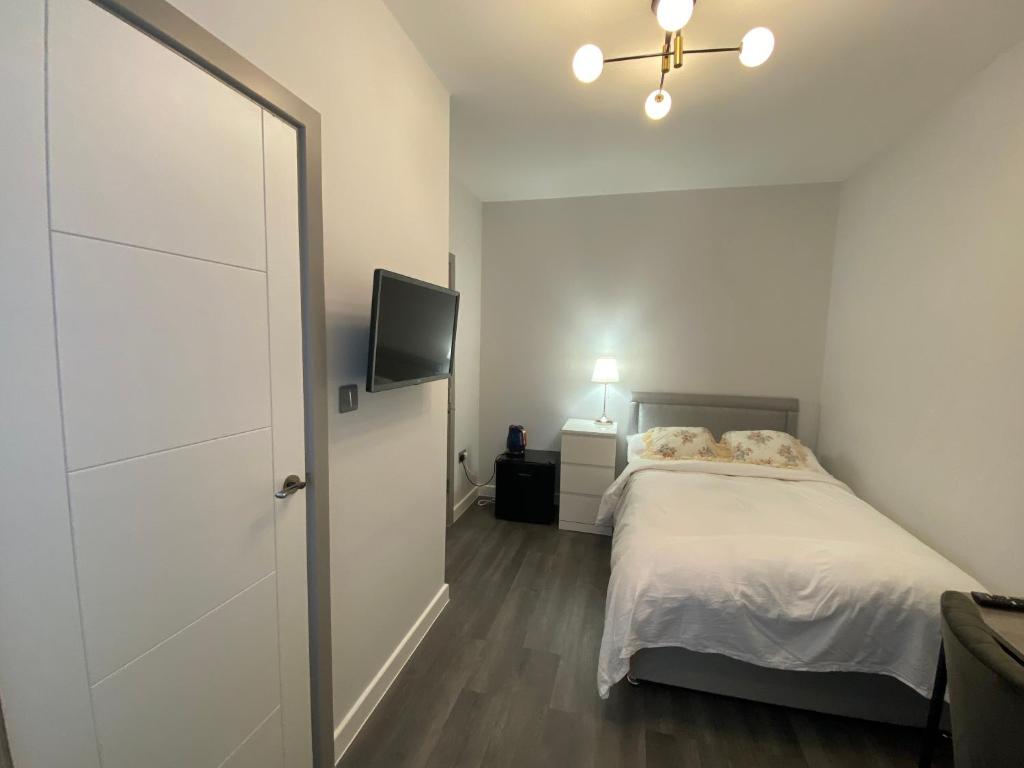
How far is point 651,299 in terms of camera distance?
3.63 m

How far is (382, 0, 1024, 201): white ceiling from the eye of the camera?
1.61 m

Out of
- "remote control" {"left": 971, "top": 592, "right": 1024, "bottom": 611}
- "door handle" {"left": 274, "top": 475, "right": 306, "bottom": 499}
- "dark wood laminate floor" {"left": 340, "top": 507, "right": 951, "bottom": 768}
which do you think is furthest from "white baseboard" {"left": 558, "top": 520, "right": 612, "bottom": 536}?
"door handle" {"left": 274, "top": 475, "right": 306, "bottom": 499}

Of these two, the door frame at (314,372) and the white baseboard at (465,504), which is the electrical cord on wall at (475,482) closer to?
the white baseboard at (465,504)

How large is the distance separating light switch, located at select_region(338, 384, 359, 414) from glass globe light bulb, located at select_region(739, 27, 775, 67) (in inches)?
68.0

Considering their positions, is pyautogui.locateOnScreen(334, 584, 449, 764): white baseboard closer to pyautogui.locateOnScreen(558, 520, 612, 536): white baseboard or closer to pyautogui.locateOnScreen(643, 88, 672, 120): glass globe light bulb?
pyautogui.locateOnScreen(558, 520, 612, 536): white baseboard

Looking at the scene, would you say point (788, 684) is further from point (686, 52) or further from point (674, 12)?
point (686, 52)

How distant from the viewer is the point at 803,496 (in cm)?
246

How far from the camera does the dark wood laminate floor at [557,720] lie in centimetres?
156

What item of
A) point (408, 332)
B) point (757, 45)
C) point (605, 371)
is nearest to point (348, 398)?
point (408, 332)

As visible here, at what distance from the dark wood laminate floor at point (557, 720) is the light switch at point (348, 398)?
4.15 feet

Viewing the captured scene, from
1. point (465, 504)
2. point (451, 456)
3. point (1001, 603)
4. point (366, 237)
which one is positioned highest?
point (366, 237)

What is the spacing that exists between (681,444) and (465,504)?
6.20ft

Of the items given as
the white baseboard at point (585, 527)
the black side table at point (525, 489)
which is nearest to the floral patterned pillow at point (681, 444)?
the white baseboard at point (585, 527)

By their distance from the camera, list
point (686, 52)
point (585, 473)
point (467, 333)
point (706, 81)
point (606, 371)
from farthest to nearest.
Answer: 1. point (467, 333)
2. point (606, 371)
3. point (585, 473)
4. point (706, 81)
5. point (686, 52)
